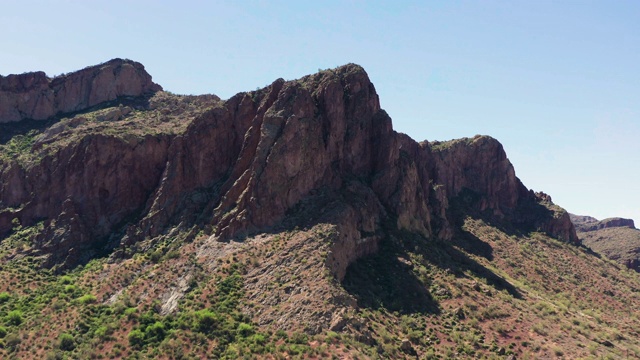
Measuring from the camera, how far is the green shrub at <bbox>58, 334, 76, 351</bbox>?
68.9 m

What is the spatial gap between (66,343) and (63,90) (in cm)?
10668

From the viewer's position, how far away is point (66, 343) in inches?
2724

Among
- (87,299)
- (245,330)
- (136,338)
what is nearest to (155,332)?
(136,338)

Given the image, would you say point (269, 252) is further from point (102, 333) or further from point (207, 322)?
point (102, 333)

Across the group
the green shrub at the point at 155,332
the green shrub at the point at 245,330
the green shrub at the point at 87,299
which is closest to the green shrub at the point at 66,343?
the green shrub at the point at 87,299

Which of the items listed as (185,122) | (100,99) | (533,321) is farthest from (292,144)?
(100,99)

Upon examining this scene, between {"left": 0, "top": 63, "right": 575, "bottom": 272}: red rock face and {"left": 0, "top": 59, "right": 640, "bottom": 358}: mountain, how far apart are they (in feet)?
1.21

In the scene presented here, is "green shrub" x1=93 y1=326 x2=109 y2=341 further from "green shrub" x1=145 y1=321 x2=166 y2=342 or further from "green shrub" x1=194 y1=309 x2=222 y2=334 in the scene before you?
"green shrub" x1=194 y1=309 x2=222 y2=334

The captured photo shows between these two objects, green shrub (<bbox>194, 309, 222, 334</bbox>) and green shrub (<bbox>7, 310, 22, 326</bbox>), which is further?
green shrub (<bbox>7, 310, 22, 326</bbox>)

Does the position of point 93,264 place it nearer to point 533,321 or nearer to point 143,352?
point 143,352

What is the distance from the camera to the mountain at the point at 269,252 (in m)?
68.1

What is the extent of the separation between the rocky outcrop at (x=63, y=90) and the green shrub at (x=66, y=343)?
97868mm

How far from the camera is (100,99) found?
152 meters

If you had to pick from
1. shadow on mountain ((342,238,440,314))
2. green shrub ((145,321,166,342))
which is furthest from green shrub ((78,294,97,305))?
shadow on mountain ((342,238,440,314))
